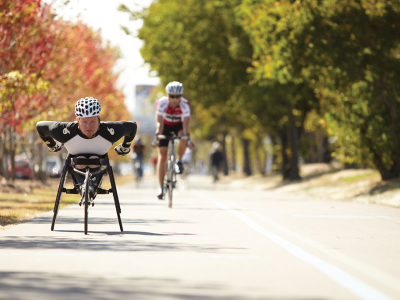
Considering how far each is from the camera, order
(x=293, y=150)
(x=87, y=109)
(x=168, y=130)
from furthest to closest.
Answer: (x=293, y=150), (x=168, y=130), (x=87, y=109)

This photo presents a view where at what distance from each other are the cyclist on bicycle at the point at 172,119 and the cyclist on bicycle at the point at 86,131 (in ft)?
14.2

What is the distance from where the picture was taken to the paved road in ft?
19.2

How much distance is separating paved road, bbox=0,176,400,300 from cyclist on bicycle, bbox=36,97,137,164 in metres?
1.06

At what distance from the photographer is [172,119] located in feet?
47.5

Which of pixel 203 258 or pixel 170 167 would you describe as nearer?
pixel 203 258

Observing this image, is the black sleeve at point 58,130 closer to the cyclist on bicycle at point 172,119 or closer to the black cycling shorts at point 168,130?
the cyclist on bicycle at point 172,119

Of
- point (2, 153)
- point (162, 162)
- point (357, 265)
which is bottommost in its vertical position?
point (357, 265)

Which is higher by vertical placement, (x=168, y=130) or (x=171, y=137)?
(x=168, y=130)

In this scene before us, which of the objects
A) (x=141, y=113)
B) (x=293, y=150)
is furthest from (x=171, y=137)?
(x=141, y=113)

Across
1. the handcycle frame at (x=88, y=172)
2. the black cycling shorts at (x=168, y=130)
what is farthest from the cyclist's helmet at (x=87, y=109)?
the black cycling shorts at (x=168, y=130)

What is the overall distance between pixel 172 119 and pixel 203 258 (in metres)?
7.15

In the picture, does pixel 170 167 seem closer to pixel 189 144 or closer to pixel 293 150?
pixel 189 144

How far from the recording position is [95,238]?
9.16 m

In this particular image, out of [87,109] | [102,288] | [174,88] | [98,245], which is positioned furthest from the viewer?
[174,88]
